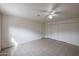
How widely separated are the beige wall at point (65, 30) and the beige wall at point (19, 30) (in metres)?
0.16

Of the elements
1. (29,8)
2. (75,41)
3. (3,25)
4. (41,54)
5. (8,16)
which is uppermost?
(29,8)

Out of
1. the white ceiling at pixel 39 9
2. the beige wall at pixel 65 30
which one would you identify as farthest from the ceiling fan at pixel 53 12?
the beige wall at pixel 65 30

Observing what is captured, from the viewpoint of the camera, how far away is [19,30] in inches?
60.4

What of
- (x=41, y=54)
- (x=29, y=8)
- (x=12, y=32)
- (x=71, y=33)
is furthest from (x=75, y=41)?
(x=12, y=32)

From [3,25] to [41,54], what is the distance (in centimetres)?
77

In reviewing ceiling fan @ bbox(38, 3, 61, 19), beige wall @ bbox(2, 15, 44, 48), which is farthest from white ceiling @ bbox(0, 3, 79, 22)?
beige wall @ bbox(2, 15, 44, 48)

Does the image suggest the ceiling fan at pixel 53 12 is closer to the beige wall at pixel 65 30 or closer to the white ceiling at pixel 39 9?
the white ceiling at pixel 39 9

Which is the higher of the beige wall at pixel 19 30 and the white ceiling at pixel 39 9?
the white ceiling at pixel 39 9

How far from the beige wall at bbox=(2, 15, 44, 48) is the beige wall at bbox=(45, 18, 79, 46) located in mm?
156

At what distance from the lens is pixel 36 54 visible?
1503 mm

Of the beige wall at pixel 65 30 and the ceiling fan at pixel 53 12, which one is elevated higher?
the ceiling fan at pixel 53 12

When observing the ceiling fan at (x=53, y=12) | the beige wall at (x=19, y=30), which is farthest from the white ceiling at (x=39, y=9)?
the beige wall at (x=19, y=30)

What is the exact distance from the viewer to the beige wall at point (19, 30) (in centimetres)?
149

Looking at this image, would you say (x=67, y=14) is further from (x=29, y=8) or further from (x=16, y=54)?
(x=16, y=54)
